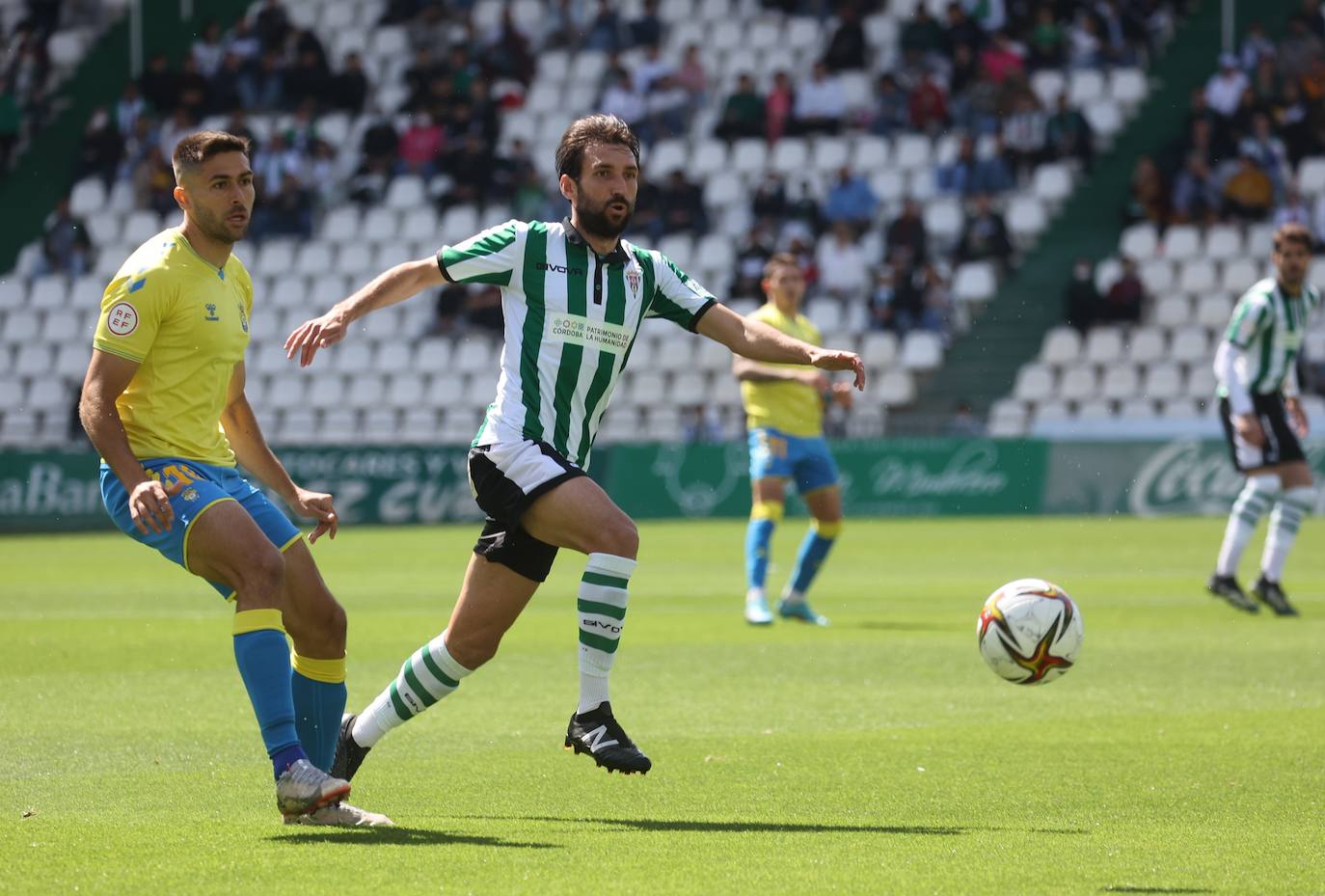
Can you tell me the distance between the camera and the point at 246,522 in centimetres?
578

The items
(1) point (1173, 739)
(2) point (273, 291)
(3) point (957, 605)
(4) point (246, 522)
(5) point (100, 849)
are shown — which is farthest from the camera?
(2) point (273, 291)

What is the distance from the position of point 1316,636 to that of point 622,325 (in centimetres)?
679

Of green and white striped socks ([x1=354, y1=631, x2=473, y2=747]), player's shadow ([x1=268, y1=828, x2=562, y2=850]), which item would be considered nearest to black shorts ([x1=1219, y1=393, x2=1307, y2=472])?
green and white striped socks ([x1=354, y1=631, x2=473, y2=747])

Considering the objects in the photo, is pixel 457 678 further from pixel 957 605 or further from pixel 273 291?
pixel 273 291

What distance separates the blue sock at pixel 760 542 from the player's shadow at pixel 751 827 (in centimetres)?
705

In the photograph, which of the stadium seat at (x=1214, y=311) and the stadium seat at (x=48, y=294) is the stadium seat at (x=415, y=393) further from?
the stadium seat at (x=1214, y=311)

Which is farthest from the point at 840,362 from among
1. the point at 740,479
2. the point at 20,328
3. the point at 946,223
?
the point at 20,328

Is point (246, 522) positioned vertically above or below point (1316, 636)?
above

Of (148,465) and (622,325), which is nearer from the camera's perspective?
Result: (148,465)

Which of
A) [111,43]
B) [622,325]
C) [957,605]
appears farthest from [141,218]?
[622,325]

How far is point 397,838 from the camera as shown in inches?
221

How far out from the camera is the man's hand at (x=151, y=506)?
546 cm

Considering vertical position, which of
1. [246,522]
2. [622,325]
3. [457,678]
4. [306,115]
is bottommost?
[457,678]

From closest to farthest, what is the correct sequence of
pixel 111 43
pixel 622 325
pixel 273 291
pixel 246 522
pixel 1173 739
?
1. pixel 246 522
2. pixel 622 325
3. pixel 1173 739
4. pixel 273 291
5. pixel 111 43
